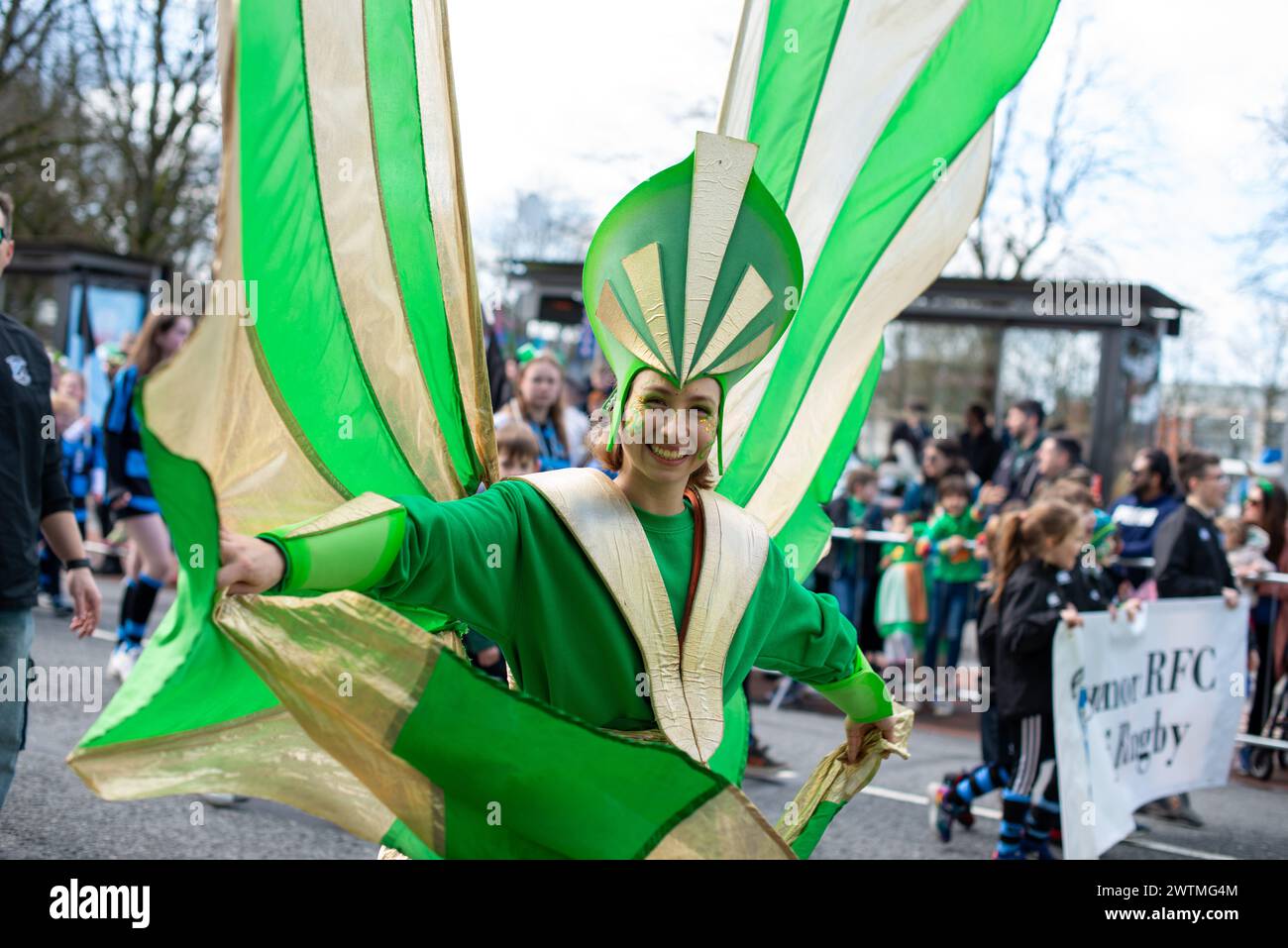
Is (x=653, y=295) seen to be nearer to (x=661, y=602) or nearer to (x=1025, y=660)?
(x=661, y=602)

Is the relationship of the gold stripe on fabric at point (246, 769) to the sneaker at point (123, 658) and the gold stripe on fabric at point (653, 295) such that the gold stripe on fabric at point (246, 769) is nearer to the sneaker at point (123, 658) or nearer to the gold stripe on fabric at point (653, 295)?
the gold stripe on fabric at point (653, 295)

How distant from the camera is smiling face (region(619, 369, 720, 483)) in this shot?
2.23 m

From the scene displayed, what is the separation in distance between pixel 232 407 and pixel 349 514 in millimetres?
252

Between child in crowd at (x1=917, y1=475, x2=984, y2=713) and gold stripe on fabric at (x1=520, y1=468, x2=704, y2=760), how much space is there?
19.8 ft

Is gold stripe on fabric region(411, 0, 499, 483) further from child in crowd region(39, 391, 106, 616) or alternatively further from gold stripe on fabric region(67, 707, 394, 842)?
child in crowd region(39, 391, 106, 616)

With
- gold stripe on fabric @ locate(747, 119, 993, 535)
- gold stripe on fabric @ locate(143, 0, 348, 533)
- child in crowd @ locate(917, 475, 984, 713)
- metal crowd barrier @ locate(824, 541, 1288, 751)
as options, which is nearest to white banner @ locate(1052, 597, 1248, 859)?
metal crowd barrier @ locate(824, 541, 1288, 751)

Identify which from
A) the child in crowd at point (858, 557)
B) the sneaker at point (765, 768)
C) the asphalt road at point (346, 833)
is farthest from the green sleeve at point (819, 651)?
the child in crowd at point (858, 557)

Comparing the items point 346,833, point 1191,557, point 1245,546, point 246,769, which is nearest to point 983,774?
point 1191,557

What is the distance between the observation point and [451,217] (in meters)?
2.30
